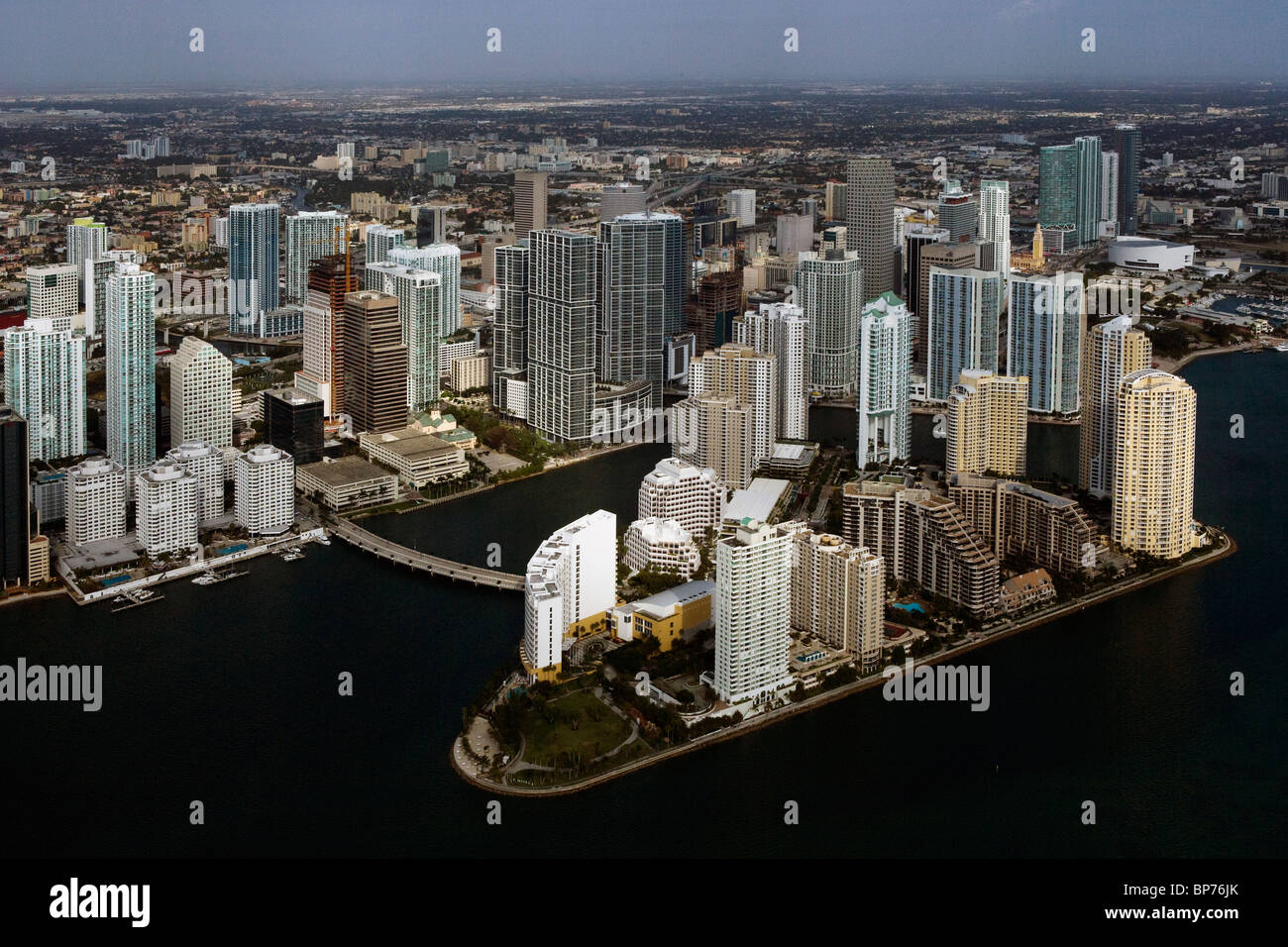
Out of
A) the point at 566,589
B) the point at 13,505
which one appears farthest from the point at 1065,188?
the point at 13,505

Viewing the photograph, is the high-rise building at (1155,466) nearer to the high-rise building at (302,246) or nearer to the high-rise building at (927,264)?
the high-rise building at (927,264)

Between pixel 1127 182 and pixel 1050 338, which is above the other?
pixel 1127 182

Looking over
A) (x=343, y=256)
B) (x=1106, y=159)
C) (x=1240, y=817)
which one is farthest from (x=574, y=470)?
(x=1106, y=159)

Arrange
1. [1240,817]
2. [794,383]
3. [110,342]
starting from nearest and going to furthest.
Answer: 1. [1240,817]
2. [110,342]
3. [794,383]

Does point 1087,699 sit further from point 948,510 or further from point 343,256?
point 343,256

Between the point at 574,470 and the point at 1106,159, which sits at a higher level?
the point at 1106,159

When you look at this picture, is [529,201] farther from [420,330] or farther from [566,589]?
[566,589]

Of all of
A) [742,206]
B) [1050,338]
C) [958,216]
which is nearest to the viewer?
[1050,338]
